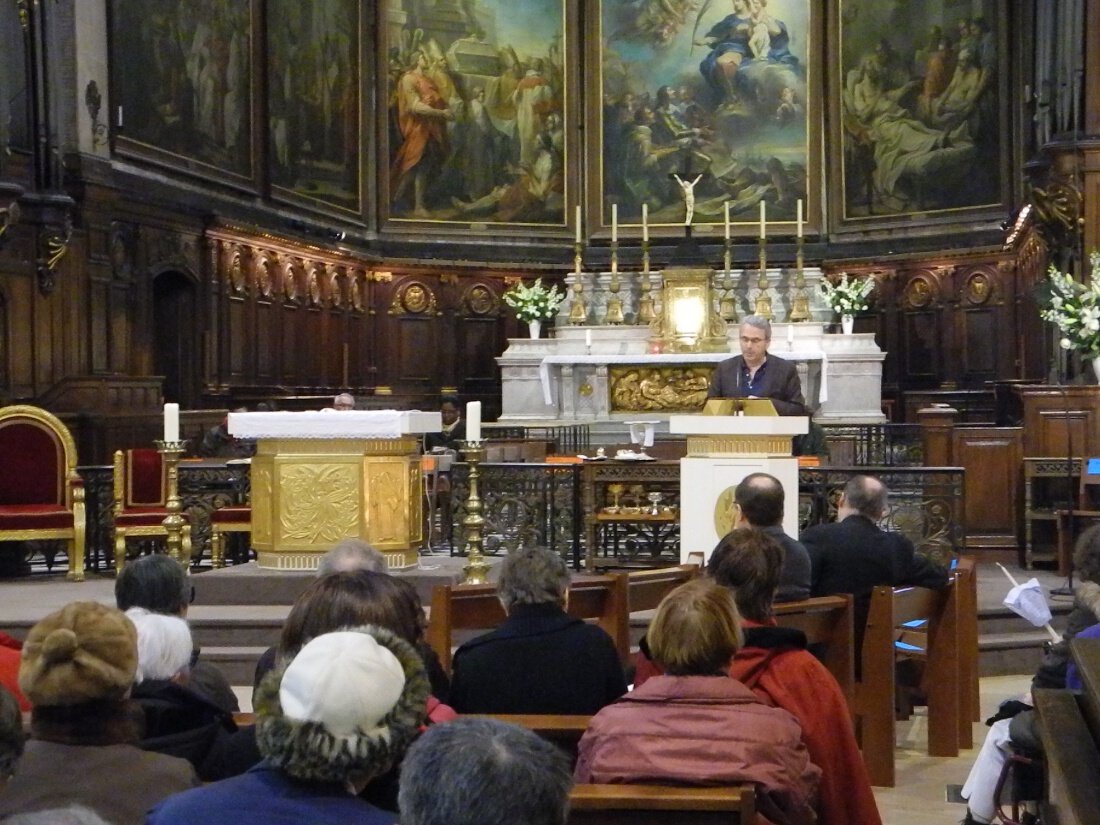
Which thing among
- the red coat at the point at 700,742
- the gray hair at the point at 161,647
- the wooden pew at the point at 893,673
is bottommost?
the wooden pew at the point at 893,673

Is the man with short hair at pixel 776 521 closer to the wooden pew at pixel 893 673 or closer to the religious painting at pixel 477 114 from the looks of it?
the wooden pew at pixel 893 673

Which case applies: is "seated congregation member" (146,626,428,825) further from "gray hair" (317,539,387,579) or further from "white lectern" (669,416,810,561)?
"white lectern" (669,416,810,561)

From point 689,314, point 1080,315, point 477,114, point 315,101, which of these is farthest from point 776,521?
point 477,114

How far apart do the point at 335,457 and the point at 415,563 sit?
851 mm

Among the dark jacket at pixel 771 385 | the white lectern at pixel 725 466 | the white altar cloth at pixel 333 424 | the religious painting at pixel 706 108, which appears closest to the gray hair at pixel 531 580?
the white lectern at pixel 725 466

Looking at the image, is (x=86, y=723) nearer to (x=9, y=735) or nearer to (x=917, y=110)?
(x=9, y=735)

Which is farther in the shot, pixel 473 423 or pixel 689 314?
pixel 689 314

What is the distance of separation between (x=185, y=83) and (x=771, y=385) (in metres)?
10.5

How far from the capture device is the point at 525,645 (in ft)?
13.8

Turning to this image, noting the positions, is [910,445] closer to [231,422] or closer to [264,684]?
[231,422]

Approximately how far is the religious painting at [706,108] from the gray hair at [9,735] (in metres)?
21.1

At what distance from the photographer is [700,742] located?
3.15 m

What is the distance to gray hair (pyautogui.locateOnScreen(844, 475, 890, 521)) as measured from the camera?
6.14m

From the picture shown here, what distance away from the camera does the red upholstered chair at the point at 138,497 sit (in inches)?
402
